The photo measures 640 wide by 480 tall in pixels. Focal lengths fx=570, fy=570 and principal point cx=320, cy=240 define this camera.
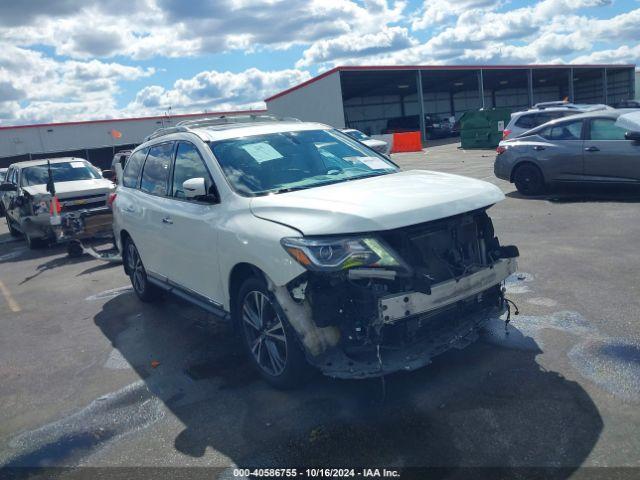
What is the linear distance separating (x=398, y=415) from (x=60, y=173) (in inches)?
467

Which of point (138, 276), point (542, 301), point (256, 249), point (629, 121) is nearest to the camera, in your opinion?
point (256, 249)

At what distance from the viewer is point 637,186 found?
10.2m

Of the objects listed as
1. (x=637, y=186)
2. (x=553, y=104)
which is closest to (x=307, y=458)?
(x=637, y=186)

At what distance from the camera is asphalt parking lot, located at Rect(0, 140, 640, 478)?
331 centimetres

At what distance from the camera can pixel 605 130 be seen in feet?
33.7

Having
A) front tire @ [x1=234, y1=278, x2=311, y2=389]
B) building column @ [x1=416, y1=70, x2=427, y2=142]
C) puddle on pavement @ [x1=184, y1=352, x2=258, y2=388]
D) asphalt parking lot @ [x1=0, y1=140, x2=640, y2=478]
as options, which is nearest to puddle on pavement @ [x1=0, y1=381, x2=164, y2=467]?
asphalt parking lot @ [x1=0, y1=140, x2=640, y2=478]

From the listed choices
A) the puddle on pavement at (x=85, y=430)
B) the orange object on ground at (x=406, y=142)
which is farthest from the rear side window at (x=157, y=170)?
the orange object on ground at (x=406, y=142)

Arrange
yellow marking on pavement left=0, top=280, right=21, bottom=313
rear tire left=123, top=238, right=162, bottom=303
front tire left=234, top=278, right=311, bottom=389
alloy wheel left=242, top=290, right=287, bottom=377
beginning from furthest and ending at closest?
yellow marking on pavement left=0, top=280, right=21, bottom=313, rear tire left=123, top=238, right=162, bottom=303, alloy wheel left=242, top=290, right=287, bottom=377, front tire left=234, top=278, right=311, bottom=389

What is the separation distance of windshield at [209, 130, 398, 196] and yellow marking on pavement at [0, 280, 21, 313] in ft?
15.0

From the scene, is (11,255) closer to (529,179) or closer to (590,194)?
(529,179)

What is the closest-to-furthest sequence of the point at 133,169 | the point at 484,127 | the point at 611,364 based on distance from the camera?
the point at 611,364
the point at 133,169
the point at 484,127

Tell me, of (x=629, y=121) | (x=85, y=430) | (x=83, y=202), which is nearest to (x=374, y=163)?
(x=85, y=430)

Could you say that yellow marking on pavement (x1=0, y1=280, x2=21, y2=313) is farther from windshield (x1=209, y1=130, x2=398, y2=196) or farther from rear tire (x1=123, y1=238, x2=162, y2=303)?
windshield (x1=209, y1=130, x2=398, y2=196)

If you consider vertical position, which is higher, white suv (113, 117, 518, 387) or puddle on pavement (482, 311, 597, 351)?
white suv (113, 117, 518, 387)
